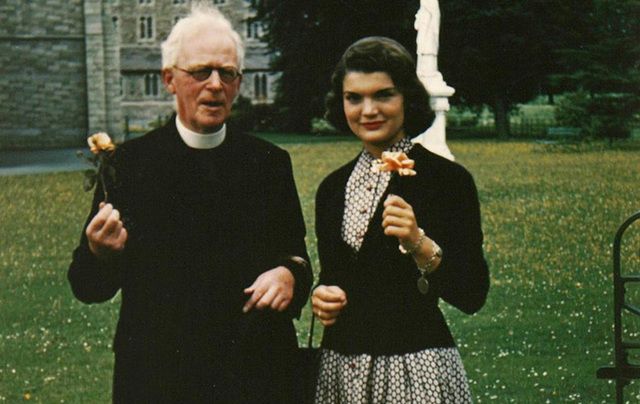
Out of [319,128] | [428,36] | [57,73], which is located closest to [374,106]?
[428,36]

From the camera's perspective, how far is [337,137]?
4425 centimetres

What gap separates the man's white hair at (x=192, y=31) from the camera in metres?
3.43

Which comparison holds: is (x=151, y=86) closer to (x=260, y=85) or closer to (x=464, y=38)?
(x=260, y=85)

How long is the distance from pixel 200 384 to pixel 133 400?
8.2 inches

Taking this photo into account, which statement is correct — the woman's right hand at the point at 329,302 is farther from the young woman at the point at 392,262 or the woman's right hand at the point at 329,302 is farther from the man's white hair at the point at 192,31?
the man's white hair at the point at 192,31

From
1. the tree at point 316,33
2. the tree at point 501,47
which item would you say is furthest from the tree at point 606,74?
the tree at point 316,33

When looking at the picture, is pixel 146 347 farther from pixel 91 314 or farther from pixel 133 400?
pixel 91 314

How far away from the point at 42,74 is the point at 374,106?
38821 mm

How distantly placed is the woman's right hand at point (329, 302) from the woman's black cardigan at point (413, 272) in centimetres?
6

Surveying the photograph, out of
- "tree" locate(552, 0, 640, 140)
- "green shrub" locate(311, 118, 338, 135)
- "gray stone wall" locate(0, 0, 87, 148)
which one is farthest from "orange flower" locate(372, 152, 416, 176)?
"green shrub" locate(311, 118, 338, 135)

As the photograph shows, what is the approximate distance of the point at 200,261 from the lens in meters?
3.54

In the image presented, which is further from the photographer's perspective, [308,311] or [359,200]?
[308,311]

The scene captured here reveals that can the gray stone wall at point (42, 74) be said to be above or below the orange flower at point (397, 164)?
below

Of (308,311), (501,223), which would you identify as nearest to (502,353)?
(308,311)
